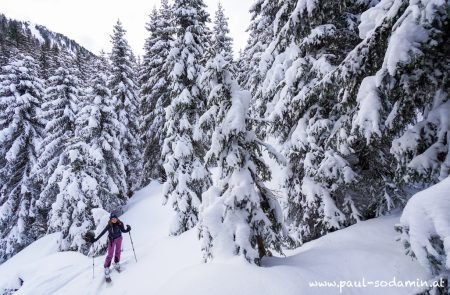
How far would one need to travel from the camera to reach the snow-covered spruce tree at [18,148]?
2528cm

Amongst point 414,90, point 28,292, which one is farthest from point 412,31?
point 28,292

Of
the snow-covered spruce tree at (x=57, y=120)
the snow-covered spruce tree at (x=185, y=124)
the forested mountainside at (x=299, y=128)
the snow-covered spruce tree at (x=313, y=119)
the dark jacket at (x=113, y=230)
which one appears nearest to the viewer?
the forested mountainside at (x=299, y=128)

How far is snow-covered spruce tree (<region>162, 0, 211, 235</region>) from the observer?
16.7 metres

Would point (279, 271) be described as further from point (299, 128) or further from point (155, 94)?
point (155, 94)

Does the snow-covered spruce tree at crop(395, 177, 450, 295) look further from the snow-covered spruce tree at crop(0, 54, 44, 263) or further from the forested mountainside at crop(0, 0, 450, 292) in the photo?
the snow-covered spruce tree at crop(0, 54, 44, 263)

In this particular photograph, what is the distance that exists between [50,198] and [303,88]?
71.5ft

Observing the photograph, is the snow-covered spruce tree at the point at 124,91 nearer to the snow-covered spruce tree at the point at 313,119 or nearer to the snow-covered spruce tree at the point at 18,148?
the snow-covered spruce tree at the point at 18,148

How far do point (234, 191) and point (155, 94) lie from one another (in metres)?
21.0

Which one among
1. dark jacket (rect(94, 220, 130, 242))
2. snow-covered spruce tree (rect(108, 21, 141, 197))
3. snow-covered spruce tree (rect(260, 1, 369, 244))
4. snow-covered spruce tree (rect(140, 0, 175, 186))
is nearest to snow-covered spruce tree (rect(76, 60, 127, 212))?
snow-covered spruce tree (rect(108, 21, 141, 197))

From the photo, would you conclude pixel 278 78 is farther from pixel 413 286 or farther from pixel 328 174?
pixel 413 286

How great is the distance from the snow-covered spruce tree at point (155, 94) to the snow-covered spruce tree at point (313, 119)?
15942 mm

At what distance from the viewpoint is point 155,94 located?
26.1m

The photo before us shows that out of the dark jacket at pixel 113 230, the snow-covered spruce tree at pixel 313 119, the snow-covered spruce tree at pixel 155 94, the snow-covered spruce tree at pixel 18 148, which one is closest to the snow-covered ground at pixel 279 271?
the snow-covered spruce tree at pixel 313 119

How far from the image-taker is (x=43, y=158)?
2353 cm
